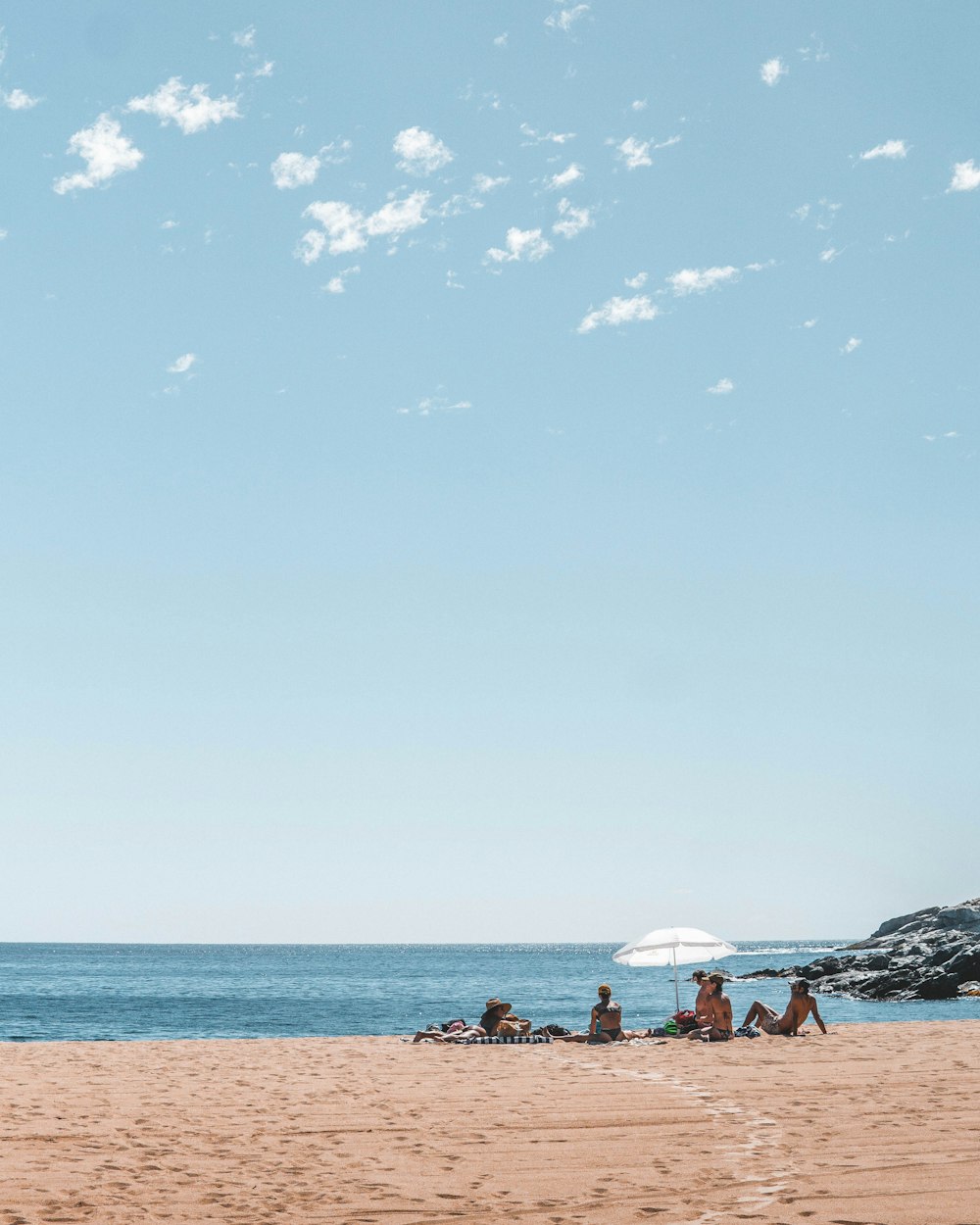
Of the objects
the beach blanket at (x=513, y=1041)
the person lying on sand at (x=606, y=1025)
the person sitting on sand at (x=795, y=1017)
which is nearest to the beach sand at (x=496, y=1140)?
the person lying on sand at (x=606, y=1025)

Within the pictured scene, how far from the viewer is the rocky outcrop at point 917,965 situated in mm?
49031

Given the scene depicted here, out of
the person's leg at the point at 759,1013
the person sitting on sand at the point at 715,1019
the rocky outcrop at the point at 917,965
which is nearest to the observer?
the person sitting on sand at the point at 715,1019

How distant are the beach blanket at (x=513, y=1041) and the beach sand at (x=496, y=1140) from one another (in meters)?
3.52

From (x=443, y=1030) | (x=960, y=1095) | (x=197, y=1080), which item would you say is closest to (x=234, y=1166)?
(x=197, y=1080)

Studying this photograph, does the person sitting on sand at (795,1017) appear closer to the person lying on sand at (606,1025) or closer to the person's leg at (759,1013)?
the person's leg at (759,1013)

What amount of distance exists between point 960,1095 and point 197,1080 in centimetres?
964

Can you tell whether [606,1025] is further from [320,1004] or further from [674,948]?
[320,1004]

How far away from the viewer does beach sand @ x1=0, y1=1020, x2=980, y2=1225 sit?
837 cm

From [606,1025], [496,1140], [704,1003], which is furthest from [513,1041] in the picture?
[496,1140]

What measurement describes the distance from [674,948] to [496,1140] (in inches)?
576

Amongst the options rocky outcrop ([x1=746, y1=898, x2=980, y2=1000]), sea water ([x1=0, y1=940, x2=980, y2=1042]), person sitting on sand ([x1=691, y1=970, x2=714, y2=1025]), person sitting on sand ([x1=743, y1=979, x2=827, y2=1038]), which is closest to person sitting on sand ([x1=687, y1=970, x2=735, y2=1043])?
person sitting on sand ([x1=691, y1=970, x2=714, y2=1025])

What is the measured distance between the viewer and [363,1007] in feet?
200

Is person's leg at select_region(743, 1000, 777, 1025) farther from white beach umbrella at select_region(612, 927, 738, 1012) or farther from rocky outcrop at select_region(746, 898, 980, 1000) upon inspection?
rocky outcrop at select_region(746, 898, 980, 1000)

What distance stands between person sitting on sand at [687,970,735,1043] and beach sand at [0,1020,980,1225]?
10.3 ft
